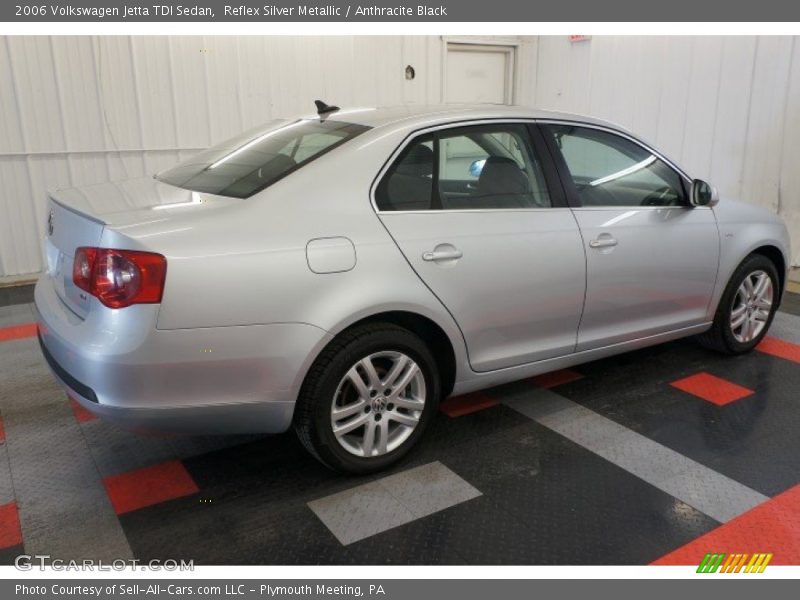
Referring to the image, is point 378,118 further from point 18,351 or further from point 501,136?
point 18,351

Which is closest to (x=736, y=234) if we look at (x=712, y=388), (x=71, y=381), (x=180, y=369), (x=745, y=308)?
(x=745, y=308)

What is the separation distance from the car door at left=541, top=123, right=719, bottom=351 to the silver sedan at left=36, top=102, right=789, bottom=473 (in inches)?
0.4

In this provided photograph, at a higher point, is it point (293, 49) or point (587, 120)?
point (293, 49)

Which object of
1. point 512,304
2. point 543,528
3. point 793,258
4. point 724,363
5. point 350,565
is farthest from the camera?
point 793,258

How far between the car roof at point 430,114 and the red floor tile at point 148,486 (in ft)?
5.58

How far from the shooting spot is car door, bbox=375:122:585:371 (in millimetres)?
2738

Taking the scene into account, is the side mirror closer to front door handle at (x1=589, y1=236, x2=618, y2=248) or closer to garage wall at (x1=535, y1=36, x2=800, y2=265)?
front door handle at (x1=589, y1=236, x2=618, y2=248)

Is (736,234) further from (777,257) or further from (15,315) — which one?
(15,315)

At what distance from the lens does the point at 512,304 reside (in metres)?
2.97

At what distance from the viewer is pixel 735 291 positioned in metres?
3.94

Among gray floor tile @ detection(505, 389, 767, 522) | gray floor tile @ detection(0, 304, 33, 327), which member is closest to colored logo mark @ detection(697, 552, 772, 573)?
gray floor tile @ detection(505, 389, 767, 522)

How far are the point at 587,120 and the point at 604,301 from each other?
3.05 feet

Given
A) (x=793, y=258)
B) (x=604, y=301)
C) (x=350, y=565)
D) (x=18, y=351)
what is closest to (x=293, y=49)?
(x=18, y=351)

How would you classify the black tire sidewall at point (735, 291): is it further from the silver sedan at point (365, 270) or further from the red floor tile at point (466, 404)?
the red floor tile at point (466, 404)
